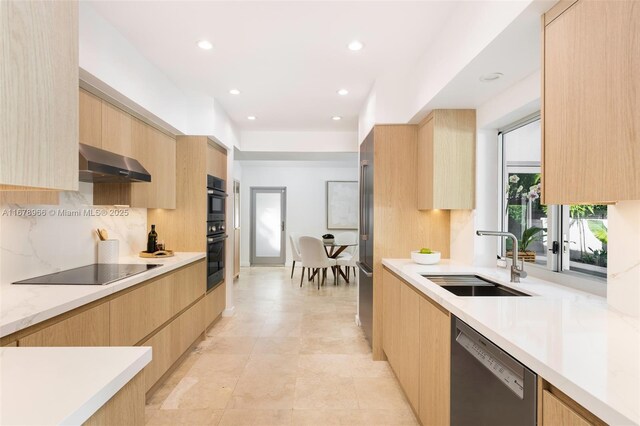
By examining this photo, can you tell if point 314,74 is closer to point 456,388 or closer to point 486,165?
point 486,165

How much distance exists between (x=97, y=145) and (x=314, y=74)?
5.93 feet

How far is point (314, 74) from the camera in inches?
120

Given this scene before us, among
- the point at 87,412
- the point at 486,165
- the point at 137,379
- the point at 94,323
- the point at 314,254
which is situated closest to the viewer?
the point at 87,412

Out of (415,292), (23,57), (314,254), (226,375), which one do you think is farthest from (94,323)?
(314,254)

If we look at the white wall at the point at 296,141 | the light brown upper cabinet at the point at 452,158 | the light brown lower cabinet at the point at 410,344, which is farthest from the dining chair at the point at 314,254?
the light brown lower cabinet at the point at 410,344

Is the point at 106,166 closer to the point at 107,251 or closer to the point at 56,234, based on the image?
the point at 56,234

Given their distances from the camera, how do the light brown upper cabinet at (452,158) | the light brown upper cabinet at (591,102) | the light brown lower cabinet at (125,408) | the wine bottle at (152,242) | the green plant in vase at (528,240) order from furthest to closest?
the wine bottle at (152,242), the light brown upper cabinet at (452,158), the green plant in vase at (528,240), the light brown upper cabinet at (591,102), the light brown lower cabinet at (125,408)

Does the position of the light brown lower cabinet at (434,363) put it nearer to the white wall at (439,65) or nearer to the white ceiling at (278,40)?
the white wall at (439,65)

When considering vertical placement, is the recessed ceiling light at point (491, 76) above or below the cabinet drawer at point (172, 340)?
above

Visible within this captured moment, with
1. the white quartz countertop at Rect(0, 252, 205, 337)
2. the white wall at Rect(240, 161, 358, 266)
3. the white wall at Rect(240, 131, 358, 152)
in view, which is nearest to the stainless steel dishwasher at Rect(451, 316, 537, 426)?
the white quartz countertop at Rect(0, 252, 205, 337)

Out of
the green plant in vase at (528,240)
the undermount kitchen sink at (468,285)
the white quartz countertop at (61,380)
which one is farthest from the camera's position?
the green plant in vase at (528,240)

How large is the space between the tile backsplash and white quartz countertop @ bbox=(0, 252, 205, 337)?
195 mm

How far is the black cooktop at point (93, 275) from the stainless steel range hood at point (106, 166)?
64 centimetres

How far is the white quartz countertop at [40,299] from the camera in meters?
1.32
